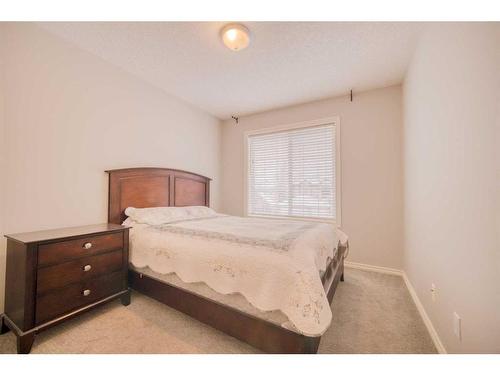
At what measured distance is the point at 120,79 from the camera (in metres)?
2.48

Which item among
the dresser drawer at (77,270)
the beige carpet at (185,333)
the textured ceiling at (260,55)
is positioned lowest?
the beige carpet at (185,333)

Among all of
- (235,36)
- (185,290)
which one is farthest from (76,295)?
(235,36)

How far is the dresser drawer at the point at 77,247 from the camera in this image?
→ 1.44 metres

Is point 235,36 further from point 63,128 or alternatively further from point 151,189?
point 151,189

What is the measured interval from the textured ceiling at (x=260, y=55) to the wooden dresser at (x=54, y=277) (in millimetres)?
1793

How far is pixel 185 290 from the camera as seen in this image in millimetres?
1662

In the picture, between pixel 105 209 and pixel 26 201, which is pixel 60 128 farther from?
pixel 105 209

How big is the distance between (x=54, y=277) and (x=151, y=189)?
143cm

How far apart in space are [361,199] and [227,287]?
7.92ft

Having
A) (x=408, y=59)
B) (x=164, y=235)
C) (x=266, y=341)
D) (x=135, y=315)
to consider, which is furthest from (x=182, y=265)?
(x=408, y=59)

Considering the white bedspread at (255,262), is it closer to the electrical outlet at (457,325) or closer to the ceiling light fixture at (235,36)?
the electrical outlet at (457,325)

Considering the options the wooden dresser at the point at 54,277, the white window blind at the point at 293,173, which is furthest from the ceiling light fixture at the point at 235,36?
the wooden dresser at the point at 54,277

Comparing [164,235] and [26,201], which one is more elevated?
[26,201]

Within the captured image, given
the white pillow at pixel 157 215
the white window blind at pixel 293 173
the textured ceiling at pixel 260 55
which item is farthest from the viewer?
the white window blind at pixel 293 173
